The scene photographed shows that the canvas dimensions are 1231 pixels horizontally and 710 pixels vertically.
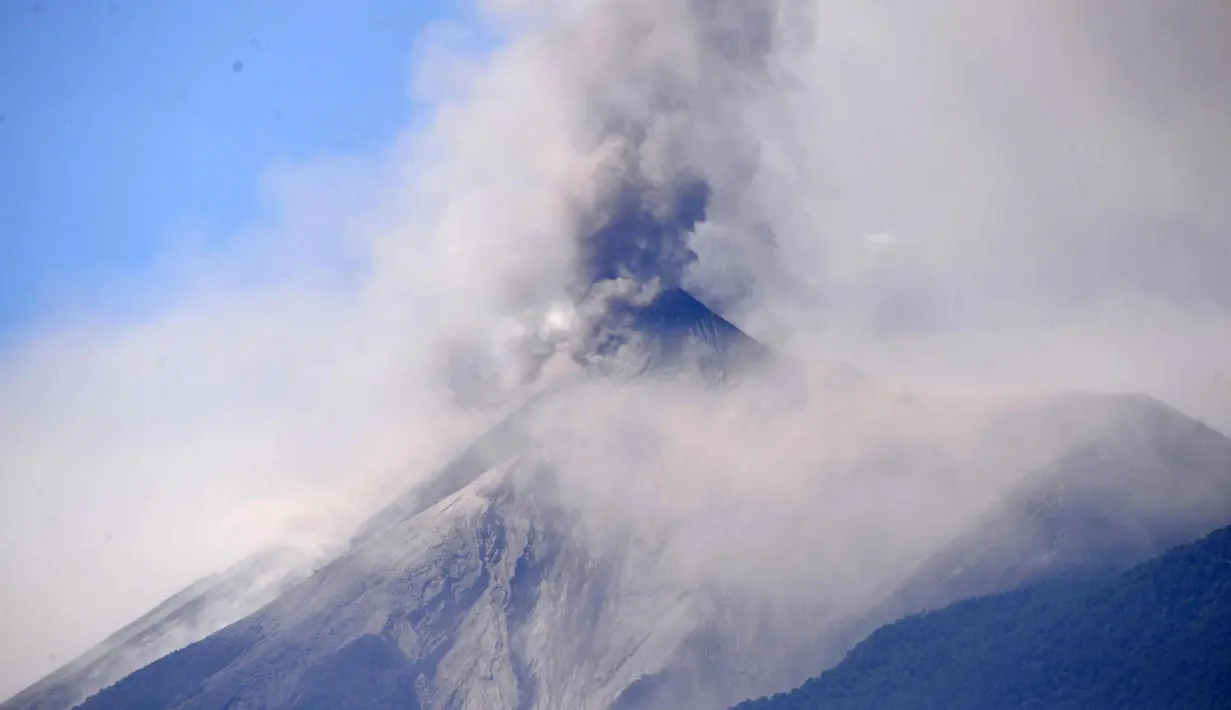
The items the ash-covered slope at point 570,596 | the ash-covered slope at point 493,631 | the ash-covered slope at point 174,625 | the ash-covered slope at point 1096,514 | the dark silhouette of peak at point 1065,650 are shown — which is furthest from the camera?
the ash-covered slope at point 174,625

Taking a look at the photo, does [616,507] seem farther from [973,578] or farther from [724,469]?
[973,578]

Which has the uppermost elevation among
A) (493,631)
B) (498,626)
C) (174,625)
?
(174,625)

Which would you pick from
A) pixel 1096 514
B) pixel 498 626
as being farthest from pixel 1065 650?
pixel 498 626

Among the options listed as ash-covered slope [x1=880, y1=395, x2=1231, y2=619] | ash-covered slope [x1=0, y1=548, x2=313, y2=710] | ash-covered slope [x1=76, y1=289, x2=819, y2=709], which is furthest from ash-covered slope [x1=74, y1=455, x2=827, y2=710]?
ash-covered slope [x1=880, y1=395, x2=1231, y2=619]

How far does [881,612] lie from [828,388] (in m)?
32.2

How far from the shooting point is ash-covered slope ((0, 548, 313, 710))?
105 m

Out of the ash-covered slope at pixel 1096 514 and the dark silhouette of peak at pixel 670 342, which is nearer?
the ash-covered slope at pixel 1096 514

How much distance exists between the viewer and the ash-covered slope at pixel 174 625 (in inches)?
4146

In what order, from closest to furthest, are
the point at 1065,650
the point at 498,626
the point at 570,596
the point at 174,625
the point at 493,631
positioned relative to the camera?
the point at 1065,650 → the point at 493,631 → the point at 498,626 → the point at 570,596 → the point at 174,625

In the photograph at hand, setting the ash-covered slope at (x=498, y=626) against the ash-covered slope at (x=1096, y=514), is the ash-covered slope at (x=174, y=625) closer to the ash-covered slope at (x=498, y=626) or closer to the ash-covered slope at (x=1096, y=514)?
the ash-covered slope at (x=498, y=626)

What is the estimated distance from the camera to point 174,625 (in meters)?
111

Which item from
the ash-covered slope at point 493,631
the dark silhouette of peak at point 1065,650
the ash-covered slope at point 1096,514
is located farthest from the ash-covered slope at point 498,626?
the ash-covered slope at point 1096,514

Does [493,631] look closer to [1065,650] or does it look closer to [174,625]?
[174,625]

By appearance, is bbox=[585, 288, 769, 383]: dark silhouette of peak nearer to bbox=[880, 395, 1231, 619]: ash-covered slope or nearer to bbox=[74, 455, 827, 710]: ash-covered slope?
bbox=[74, 455, 827, 710]: ash-covered slope
